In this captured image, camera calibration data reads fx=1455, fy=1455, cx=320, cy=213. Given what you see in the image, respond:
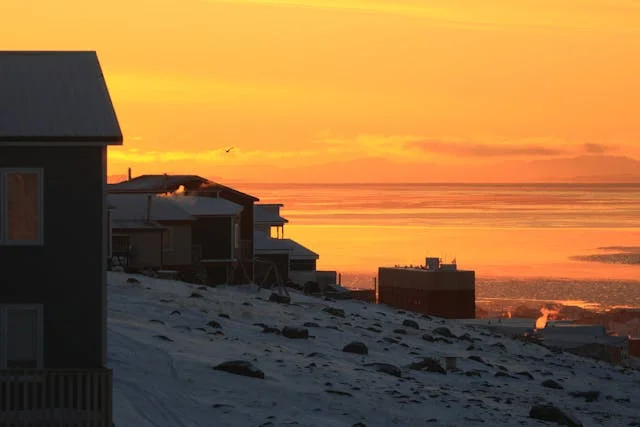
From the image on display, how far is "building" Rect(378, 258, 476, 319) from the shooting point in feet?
386

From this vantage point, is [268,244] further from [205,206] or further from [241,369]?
[241,369]

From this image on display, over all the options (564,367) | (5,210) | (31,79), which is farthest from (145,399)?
(564,367)

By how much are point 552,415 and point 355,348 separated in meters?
8.31

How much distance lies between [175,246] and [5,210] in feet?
116

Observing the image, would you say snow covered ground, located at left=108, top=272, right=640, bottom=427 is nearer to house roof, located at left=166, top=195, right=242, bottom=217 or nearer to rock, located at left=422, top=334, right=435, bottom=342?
rock, located at left=422, top=334, right=435, bottom=342

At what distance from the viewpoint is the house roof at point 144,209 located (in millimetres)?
61562

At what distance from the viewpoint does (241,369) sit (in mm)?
33031

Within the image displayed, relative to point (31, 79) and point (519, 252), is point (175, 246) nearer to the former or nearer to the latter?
point (31, 79)

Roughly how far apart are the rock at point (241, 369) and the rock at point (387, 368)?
5.24 m

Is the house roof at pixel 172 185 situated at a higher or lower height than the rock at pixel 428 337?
higher

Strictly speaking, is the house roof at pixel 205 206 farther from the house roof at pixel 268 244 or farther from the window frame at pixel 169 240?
the house roof at pixel 268 244

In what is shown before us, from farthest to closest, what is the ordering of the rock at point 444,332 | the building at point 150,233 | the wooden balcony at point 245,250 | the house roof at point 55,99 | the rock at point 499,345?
the wooden balcony at point 245,250 < the building at point 150,233 < the rock at point 444,332 < the rock at point 499,345 < the house roof at point 55,99

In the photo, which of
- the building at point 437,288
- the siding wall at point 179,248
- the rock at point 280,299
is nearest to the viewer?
the rock at point 280,299

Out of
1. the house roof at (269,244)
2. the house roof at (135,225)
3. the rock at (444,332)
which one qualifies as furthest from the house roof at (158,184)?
the rock at (444,332)
